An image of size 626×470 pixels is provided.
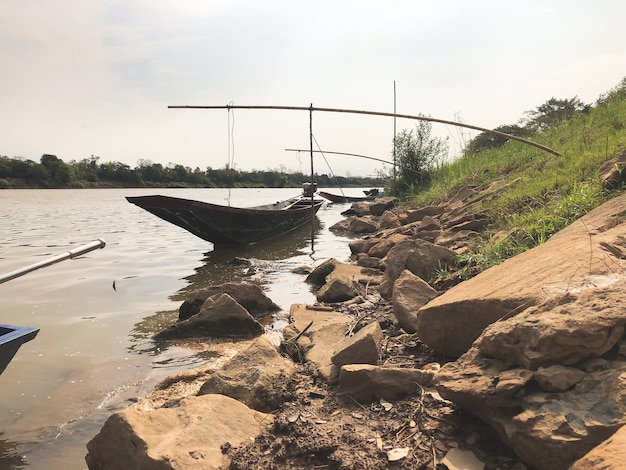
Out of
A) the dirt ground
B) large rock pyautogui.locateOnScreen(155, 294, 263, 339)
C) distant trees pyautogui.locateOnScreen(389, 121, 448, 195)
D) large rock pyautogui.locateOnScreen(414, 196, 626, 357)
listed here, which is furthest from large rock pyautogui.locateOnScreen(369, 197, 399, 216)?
the dirt ground

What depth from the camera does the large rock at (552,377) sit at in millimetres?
1518

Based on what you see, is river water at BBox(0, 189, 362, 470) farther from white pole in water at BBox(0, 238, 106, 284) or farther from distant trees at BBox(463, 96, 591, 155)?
distant trees at BBox(463, 96, 591, 155)

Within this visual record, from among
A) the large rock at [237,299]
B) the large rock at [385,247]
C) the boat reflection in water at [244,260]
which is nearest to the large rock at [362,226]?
the boat reflection in water at [244,260]

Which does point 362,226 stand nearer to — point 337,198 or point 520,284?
point 520,284

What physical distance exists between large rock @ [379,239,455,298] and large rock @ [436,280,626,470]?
7.92ft

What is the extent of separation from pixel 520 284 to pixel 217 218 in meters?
9.05

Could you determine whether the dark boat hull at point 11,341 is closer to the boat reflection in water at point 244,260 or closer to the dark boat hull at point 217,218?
the boat reflection in water at point 244,260

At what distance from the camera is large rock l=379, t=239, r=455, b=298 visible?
4.47 meters

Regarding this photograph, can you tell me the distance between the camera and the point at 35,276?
7.84 meters

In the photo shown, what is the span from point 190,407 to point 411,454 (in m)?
1.17

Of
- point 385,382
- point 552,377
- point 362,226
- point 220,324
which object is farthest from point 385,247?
point 362,226

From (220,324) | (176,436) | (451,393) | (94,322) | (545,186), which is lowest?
(94,322)

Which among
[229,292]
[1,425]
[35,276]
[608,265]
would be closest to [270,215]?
[35,276]

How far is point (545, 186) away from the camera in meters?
5.80
